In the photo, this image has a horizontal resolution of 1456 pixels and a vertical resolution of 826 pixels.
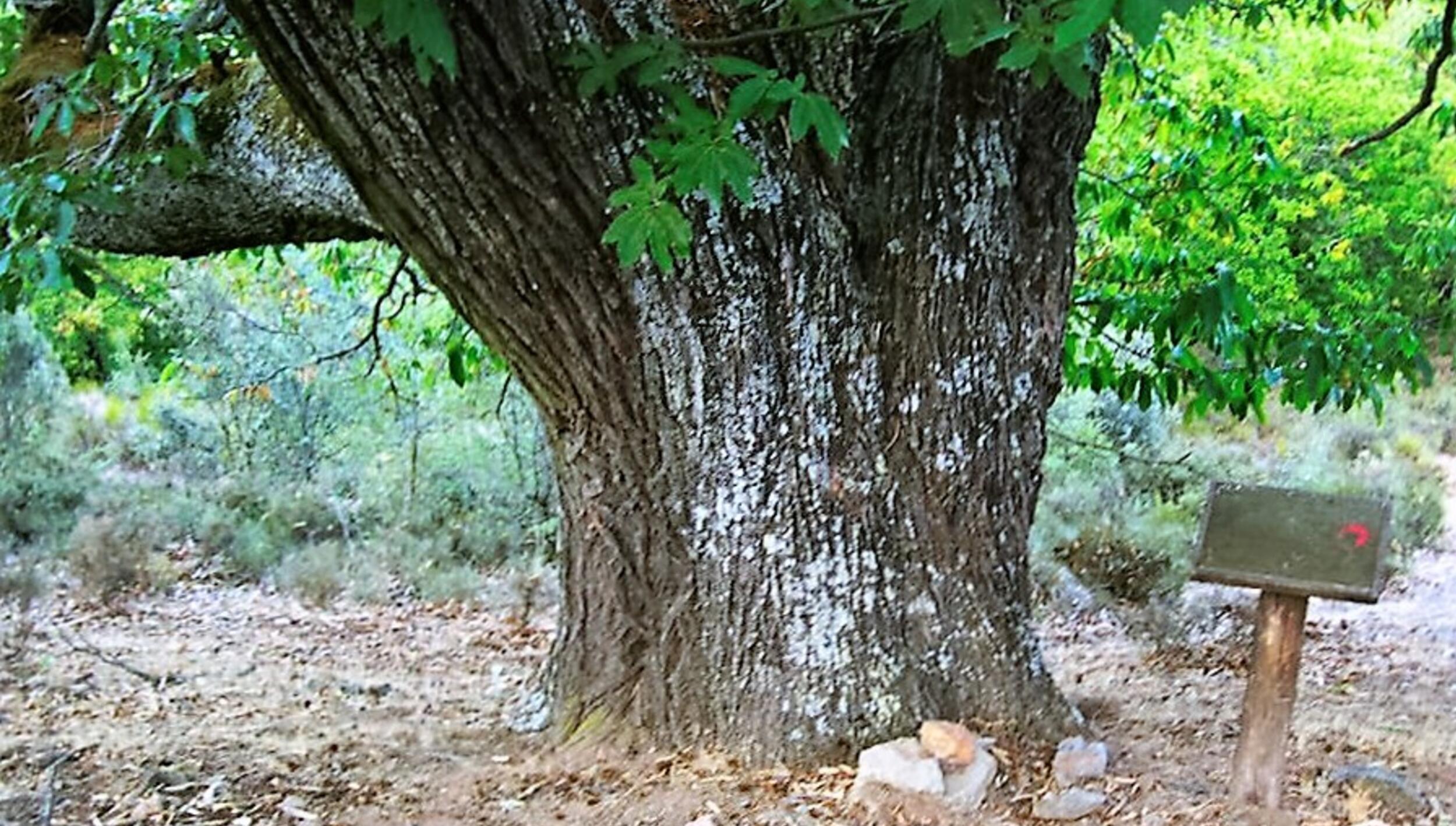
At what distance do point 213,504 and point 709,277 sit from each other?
23.7ft

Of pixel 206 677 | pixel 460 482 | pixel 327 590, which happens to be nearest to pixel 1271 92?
pixel 460 482

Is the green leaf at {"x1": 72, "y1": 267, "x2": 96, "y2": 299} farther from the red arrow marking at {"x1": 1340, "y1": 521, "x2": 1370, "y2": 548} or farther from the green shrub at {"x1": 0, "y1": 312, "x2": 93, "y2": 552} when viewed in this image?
the green shrub at {"x1": 0, "y1": 312, "x2": 93, "y2": 552}

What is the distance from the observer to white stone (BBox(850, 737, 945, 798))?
3.03 m

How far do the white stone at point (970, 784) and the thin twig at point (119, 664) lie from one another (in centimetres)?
341

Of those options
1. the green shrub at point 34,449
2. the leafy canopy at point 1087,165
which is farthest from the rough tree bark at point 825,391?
the green shrub at point 34,449

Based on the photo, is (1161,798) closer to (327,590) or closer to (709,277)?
(709,277)

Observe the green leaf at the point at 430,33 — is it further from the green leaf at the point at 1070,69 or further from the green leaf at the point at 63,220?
the green leaf at the point at 63,220

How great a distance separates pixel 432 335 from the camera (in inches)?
234

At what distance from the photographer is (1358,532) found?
2.92 metres

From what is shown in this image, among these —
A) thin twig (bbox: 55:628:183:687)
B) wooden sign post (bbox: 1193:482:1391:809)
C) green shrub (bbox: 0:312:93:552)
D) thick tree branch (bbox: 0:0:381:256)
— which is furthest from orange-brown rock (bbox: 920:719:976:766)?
green shrub (bbox: 0:312:93:552)

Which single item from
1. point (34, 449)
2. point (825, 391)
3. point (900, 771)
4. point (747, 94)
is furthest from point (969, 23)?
point (34, 449)

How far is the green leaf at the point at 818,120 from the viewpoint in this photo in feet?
7.54

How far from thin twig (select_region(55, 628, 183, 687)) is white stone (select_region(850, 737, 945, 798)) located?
3248 millimetres

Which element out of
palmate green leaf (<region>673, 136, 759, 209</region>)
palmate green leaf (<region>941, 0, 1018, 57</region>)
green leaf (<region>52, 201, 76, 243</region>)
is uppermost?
palmate green leaf (<region>941, 0, 1018, 57</region>)
